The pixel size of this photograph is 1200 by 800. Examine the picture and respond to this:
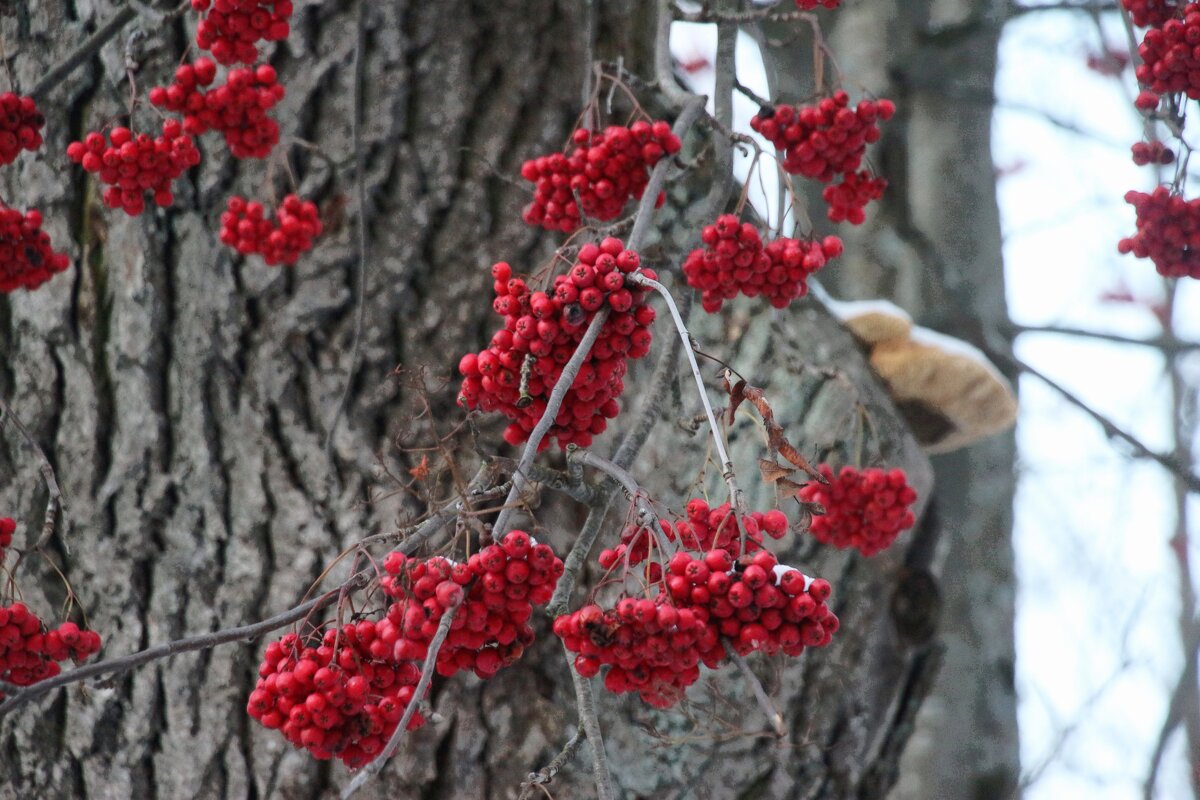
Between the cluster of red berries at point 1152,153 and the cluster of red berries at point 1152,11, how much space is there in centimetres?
16

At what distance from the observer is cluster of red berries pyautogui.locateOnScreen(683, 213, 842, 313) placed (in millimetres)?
1364

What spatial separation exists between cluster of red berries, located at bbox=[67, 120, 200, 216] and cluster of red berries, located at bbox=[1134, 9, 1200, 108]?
50.9 inches

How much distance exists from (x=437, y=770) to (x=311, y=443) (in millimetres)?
590

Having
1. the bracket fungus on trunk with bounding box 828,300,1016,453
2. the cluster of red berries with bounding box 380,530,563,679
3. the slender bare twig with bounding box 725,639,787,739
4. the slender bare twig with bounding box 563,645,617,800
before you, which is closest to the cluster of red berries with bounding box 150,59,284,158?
the cluster of red berries with bounding box 380,530,563,679

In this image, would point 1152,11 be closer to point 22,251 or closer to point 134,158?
point 134,158

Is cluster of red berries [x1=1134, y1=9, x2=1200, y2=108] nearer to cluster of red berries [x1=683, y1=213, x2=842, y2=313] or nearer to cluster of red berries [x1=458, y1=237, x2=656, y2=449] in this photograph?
cluster of red berries [x1=683, y1=213, x2=842, y2=313]

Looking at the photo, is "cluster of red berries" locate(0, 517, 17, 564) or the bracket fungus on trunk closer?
"cluster of red berries" locate(0, 517, 17, 564)

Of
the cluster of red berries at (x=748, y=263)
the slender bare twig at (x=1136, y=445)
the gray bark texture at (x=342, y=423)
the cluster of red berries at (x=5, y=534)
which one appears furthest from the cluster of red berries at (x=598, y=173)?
the slender bare twig at (x=1136, y=445)

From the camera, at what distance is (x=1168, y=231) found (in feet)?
4.58

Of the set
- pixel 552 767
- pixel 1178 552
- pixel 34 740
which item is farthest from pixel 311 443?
pixel 1178 552

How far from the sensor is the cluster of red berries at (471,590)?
99cm

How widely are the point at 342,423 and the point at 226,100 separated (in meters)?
0.58

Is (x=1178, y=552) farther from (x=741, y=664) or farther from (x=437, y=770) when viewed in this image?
(x=741, y=664)

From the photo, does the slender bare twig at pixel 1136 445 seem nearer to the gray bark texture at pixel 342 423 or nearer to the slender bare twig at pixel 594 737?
the gray bark texture at pixel 342 423
